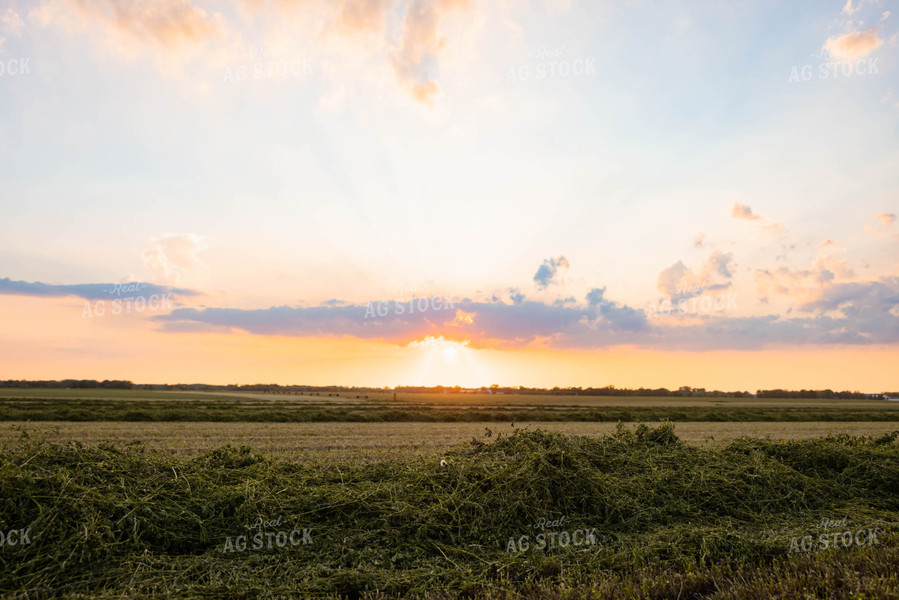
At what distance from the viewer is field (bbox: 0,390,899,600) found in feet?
18.1

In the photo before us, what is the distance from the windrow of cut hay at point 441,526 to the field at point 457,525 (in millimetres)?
29

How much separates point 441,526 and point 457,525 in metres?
0.29

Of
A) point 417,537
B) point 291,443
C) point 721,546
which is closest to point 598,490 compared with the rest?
point 721,546

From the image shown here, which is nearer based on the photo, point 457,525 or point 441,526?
point 441,526

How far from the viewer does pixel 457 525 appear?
24.5ft

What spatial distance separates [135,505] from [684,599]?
6880 millimetres

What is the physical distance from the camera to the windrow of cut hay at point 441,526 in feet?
18.2

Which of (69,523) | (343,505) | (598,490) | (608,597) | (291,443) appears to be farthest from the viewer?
(291,443)

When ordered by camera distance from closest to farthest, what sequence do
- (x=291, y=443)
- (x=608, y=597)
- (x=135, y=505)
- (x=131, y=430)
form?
(x=608, y=597), (x=135, y=505), (x=291, y=443), (x=131, y=430)

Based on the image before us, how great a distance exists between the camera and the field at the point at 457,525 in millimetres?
5531

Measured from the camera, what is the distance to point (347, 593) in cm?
562

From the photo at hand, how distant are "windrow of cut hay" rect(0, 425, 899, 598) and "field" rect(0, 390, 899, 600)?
3 centimetres

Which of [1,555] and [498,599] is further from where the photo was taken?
[1,555]

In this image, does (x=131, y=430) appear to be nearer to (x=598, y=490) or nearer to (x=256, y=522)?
(x=256, y=522)
